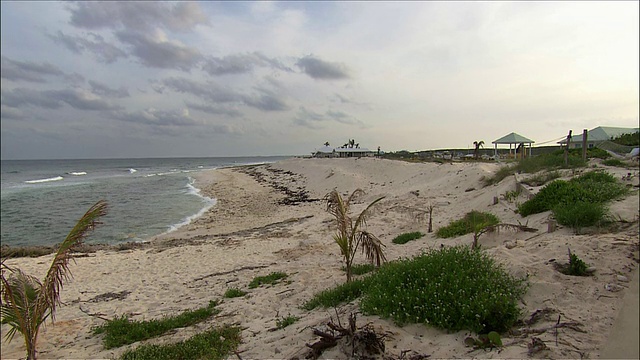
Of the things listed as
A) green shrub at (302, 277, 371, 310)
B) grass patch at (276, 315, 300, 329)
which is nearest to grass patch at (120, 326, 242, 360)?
grass patch at (276, 315, 300, 329)

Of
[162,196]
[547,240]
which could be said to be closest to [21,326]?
[547,240]

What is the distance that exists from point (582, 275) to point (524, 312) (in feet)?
4.79

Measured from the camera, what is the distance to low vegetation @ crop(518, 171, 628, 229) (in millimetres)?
6652

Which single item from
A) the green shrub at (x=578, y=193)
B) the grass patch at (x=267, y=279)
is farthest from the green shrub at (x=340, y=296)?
the green shrub at (x=578, y=193)

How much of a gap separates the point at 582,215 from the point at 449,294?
465 cm

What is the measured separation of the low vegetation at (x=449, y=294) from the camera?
364cm

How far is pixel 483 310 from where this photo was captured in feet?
11.8

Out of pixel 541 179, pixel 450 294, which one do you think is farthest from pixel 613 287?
pixel 541 179

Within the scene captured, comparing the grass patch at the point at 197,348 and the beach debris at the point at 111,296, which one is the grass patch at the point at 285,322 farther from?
the beach debris at the point at 111,296

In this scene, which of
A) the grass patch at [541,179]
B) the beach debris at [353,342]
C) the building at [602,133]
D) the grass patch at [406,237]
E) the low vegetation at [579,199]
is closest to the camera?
the beach debris at [353,342]

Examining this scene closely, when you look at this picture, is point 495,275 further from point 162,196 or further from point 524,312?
point 162,196

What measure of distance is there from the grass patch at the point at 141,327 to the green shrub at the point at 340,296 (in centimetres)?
211

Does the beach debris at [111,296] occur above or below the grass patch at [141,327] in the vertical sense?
below

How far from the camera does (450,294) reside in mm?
3883
